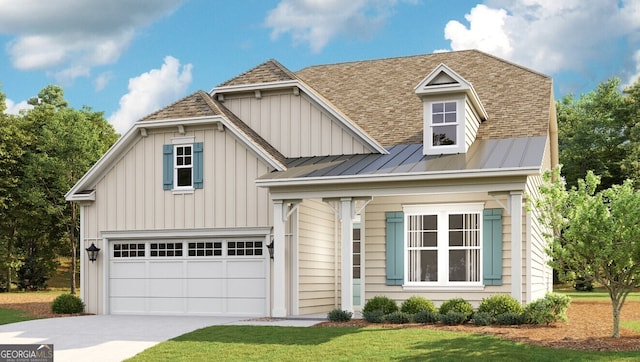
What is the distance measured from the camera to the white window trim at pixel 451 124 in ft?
64.4

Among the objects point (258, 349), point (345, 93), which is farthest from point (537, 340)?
point (345, 93)

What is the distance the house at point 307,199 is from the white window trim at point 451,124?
0.09ft

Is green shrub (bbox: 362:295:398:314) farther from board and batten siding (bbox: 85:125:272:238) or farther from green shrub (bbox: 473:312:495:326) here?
→ board and batten siding (bbox: 85:125:272:238)

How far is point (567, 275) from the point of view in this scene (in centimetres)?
1497

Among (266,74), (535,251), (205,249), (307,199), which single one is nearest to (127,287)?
(205,249)

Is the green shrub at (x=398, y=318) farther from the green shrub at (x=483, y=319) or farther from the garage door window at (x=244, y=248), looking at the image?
the garage door window at (x=244, y=248)

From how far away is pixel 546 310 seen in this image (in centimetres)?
1648

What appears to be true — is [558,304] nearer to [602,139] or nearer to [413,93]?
[413,93]

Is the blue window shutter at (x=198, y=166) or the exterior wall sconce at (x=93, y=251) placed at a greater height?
the blue window shutter at (x=198, y=166)

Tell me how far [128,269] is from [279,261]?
Answer: 5275 mm

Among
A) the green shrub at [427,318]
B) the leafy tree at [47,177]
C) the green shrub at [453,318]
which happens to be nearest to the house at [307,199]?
the green shrub at [427,318]

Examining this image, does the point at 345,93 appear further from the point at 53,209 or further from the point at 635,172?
the point at 635,172

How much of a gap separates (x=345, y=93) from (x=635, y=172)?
26.2m

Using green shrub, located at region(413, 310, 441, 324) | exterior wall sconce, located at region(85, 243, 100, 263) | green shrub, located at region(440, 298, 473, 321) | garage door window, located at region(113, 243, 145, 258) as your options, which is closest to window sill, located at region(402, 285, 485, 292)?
green shrub, located at region(440, 298, 473, 321)
